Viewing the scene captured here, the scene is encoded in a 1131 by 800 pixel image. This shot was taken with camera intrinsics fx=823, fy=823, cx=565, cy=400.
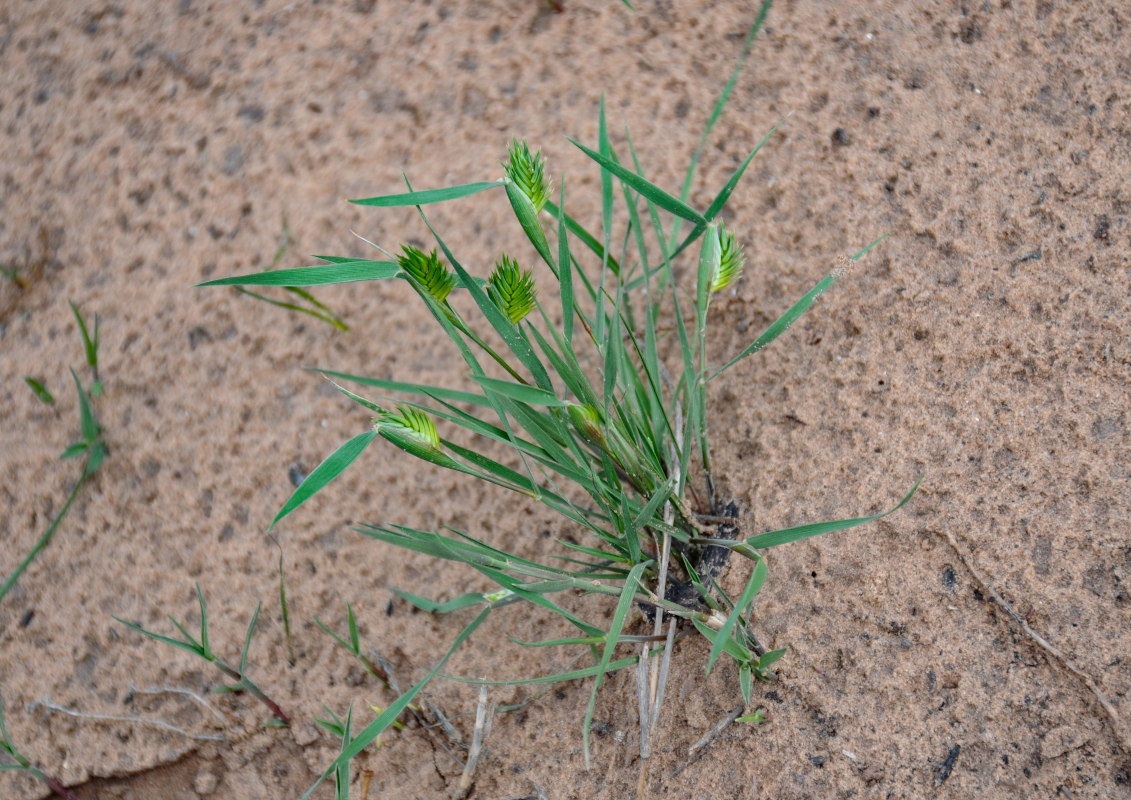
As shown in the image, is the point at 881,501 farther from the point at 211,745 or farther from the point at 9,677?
the point at 9,677

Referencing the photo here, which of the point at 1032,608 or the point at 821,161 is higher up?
the point at 821,161

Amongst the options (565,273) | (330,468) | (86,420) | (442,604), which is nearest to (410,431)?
(330,468)

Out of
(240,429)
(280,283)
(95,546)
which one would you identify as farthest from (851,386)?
(95,546)

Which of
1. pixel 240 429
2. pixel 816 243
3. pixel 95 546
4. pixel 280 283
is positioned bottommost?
pixel 95 546

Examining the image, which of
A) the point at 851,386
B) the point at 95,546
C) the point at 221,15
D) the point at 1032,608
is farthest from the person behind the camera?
the point at 221,15

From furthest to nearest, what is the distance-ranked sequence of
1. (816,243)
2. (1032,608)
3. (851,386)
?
(816,243)
(851,386)
(1032,608)

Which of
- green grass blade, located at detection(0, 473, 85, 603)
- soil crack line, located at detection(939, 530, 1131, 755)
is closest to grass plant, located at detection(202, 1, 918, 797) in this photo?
soil crack line, located at detection(939, 530, 1131, 755)

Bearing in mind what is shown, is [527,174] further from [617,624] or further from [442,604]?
[442,604]

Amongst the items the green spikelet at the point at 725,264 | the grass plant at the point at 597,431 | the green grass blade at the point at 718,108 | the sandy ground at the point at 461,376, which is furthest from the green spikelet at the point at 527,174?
the sandy ground at the point at 461,376

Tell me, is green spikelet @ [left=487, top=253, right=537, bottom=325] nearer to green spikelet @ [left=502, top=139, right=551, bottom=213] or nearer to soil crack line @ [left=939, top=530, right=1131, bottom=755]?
green spikelet @ [left=502, top=139, right=551, bottom=213]
